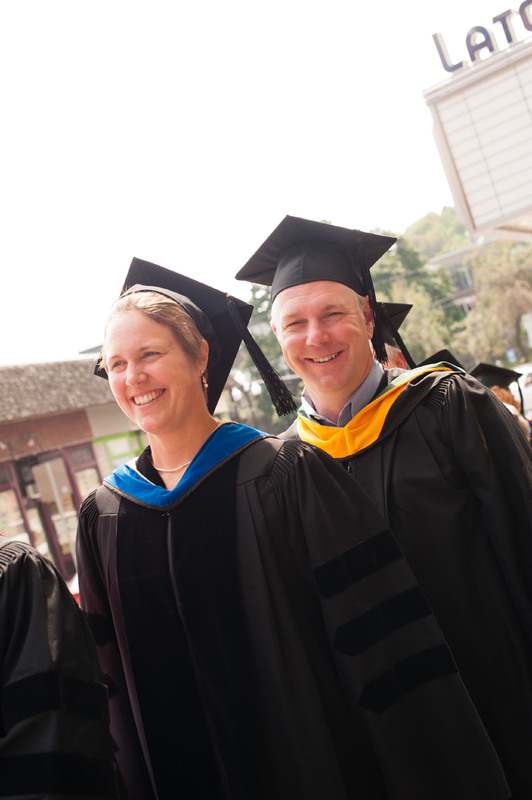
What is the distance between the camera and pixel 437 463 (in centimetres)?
218

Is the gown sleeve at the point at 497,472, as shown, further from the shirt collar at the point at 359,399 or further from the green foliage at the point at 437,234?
the green foliage at the point at 437,234

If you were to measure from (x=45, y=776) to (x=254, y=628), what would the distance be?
1.88 feet

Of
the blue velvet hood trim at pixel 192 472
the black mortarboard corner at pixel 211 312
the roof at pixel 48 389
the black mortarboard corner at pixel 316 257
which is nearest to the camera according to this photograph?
the blue velvet hood trim at pixel 192 472

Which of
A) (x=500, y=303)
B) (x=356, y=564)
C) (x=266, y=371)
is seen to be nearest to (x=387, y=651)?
(x=356, y=564)

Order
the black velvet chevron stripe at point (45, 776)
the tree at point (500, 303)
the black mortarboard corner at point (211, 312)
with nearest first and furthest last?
the black velvet chevron stripe at point (45, 776) → the black mortarboard corner at point (211, 312) → the tree at point (500, 303)

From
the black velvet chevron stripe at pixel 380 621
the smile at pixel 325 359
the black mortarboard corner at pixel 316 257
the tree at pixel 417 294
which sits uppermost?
the tree at pixel 417 294

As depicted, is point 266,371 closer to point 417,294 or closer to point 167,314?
point 167,314

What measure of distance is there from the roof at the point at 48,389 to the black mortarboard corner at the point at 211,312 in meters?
10.2

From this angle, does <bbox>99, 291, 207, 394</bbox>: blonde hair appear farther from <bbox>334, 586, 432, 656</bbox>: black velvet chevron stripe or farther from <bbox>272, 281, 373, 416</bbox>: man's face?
<bbox>334, 586, 432, 656</bbox>: black velvet chevron stripe

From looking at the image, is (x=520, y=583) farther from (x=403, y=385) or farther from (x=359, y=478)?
(x=403, y=385)

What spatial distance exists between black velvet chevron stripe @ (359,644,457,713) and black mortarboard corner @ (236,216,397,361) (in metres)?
1.33

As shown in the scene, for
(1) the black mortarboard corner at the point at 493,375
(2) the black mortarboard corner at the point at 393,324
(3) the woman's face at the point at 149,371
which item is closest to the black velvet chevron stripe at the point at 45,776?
(3) the woman's face at the point at 149,371

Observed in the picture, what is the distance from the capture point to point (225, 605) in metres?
1.63

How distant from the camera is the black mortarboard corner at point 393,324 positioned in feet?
8.80
